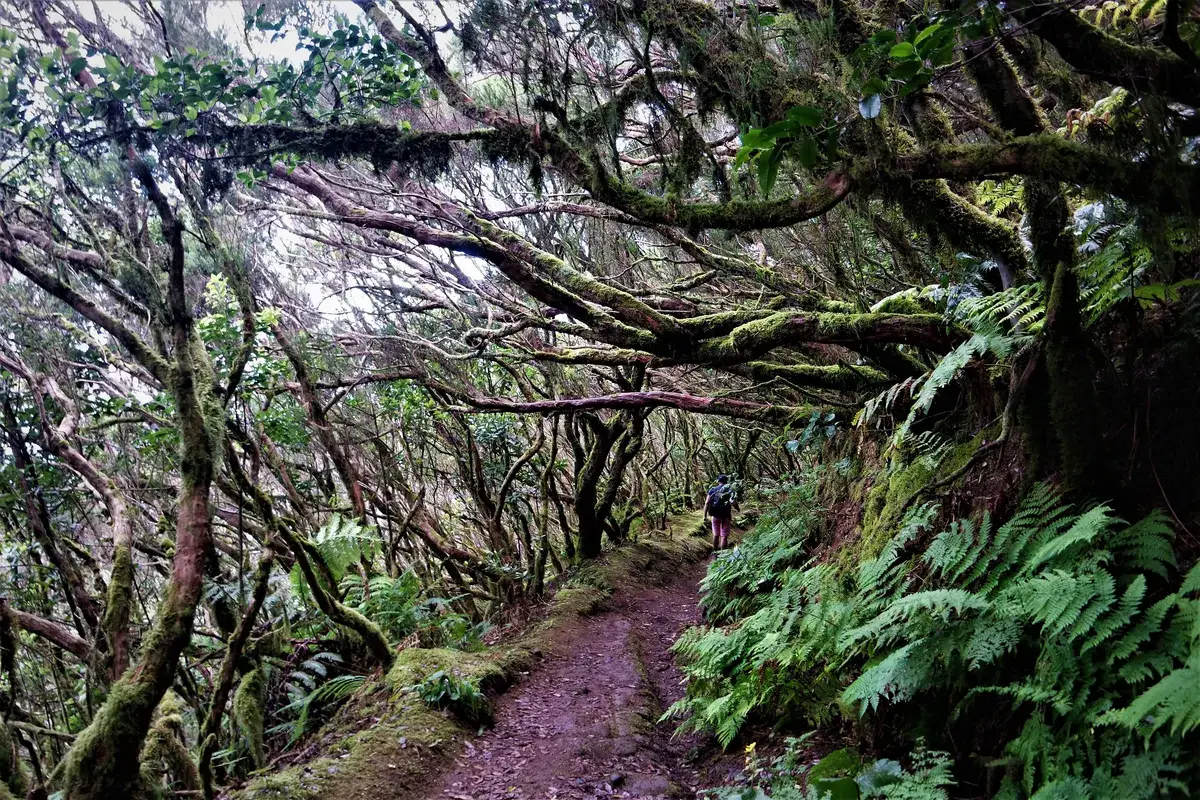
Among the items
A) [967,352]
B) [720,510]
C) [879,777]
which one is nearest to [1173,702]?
[879,777]

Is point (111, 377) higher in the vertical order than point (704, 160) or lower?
higher

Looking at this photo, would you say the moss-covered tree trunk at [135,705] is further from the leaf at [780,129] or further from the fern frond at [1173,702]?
the fern frond at [1173,702]

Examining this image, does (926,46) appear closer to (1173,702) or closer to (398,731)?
(1173,702)

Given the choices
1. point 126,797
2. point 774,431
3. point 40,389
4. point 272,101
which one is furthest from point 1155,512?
point 774,431

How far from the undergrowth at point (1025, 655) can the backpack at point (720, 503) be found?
5.97 metres

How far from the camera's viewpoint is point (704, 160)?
17.7 feet

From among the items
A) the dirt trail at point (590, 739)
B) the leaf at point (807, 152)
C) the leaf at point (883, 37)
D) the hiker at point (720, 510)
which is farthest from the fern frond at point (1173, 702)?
the hiker at point (720, 510)

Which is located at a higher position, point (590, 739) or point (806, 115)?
point (806, 115)

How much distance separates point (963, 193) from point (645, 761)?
538 centimetres

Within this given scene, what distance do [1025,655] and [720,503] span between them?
8.49m

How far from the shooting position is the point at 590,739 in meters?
5.46

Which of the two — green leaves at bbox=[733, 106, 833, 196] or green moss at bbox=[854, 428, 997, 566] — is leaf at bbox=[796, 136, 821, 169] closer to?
green leaves at bbox=[733, 106, 833, 196]

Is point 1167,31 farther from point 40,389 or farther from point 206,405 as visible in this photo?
point 40,389

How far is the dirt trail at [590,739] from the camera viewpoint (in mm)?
4750
